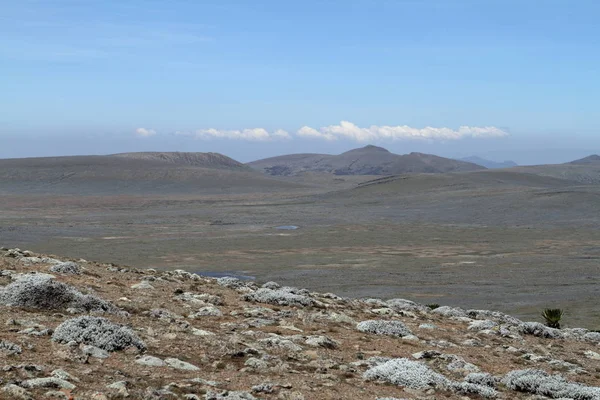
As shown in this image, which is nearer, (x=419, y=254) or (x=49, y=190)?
(x=419, y=254)

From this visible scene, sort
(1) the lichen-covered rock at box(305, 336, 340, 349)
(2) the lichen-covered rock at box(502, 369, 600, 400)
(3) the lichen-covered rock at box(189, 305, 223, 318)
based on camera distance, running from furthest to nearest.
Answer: (3) the lichen-covered rock at box(189, 305, 223, 318) < (1) the lichen-covered rock at box(305, 336, 340, 349) < (2) the lichen-covered rock at box(502, 369, 600, 400)

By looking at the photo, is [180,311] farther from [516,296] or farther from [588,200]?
[588,200]

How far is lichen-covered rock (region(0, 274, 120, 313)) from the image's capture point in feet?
34.6

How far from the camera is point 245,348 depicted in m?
9.55

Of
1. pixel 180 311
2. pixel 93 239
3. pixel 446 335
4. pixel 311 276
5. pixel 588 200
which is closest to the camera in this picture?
pixel 180 311

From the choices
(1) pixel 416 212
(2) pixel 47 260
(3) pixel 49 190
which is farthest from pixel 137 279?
(3) pixel 49 190

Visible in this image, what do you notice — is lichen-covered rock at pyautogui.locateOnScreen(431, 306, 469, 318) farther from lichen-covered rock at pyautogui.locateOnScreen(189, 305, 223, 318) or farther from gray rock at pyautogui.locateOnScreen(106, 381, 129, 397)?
gray rock at pyautogui.locateOnScreen(106, 381, 129, 397)

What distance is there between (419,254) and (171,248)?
19059 millimetres

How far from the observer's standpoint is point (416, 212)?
85.9 metres

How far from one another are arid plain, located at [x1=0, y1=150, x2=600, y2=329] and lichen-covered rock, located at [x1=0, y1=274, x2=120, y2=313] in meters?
20.3

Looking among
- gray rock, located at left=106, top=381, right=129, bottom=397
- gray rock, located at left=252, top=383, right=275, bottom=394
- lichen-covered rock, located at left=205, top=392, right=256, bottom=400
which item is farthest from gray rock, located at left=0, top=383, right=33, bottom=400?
gray rock, located at left=252, top=383, right=275, bottom=394

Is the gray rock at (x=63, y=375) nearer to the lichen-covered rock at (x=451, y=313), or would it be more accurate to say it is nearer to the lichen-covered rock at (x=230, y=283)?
the lichen-covered rock at (x=230, y=283)

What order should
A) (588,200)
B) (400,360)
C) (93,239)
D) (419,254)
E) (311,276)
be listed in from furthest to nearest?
(588,200) < (93,239) < (419,254) < (311,276) < (400,360)

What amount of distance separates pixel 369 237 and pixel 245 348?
5390 centimetres
